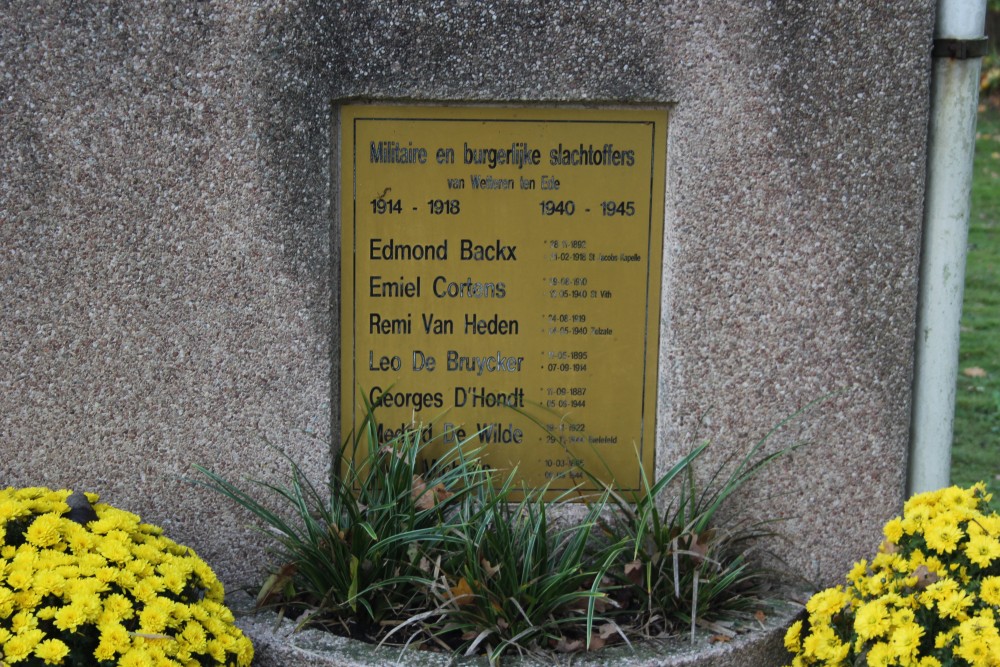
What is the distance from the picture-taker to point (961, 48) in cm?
306

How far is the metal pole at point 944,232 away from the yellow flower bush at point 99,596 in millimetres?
2268

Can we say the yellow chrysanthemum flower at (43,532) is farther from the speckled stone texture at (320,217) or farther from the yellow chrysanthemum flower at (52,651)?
the speckled stone texture at (320,217)

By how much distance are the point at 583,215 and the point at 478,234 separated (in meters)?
0.35

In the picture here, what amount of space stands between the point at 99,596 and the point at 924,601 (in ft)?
6.92

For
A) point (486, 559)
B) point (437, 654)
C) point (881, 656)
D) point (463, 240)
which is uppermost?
point (463, 240)

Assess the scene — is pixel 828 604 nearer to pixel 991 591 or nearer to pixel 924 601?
pixel 924 601

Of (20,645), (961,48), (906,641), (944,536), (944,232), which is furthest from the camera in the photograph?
(944,232)

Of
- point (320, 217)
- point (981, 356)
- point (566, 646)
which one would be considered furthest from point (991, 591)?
point (981, 356)

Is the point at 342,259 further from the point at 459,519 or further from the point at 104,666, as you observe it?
the point at 104,666

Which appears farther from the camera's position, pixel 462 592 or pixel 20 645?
pixel 462 592

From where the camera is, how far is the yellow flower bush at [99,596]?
7.61 ft

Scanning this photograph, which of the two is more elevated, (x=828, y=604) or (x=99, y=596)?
(x=99, y=596)

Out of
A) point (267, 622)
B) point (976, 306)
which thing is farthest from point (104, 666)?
point (976, 306)

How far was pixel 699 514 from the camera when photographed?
3.20 m
